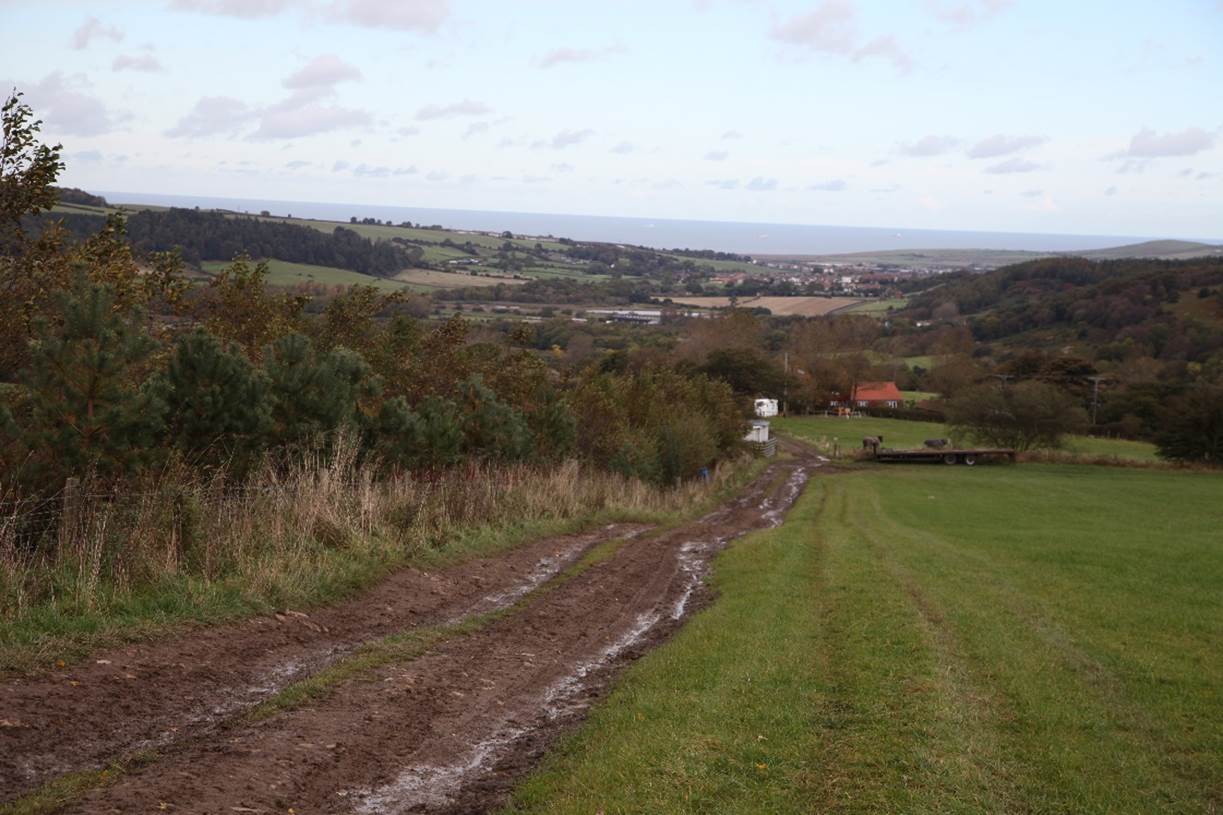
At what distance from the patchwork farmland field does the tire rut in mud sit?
156m

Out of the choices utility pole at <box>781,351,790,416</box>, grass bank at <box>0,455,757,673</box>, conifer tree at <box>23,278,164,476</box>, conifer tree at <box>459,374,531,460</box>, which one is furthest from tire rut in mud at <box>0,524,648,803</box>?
utility pole at <box>781,351,790,416</box>

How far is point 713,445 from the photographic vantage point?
46.7 meters

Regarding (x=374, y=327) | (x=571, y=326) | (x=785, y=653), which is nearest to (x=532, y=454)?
(x=374, y=327)

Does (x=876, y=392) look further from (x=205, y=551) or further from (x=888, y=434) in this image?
(x=205, y=551)

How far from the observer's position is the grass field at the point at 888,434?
72.7 meters

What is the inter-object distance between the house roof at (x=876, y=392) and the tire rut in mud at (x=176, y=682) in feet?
333

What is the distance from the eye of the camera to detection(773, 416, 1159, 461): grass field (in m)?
72.7

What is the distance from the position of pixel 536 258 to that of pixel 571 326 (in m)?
79.3

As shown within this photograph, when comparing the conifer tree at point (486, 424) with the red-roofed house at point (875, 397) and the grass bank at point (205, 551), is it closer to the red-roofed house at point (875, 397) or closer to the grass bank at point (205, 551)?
the grass bank at point (205, 551)

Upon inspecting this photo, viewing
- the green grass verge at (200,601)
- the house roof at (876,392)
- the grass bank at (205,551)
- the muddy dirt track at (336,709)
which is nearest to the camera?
the muddy dirt track at (336,709)

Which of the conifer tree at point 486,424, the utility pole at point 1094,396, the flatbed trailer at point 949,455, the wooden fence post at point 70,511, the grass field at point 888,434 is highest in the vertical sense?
the wooden fence post at point 70,511

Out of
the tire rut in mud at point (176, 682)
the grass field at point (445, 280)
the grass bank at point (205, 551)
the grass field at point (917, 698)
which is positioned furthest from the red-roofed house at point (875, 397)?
the tire rut in mud at point (176, 682)

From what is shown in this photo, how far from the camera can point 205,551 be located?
35.2ft

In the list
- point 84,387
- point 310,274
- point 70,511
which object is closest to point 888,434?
point 310,274
